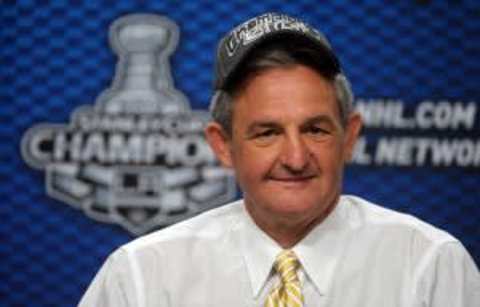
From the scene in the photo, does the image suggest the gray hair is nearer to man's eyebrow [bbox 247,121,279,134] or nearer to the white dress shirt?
man's eyebrow [bbox 247,121,279,134]

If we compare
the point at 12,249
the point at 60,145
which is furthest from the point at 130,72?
the point at 12,249

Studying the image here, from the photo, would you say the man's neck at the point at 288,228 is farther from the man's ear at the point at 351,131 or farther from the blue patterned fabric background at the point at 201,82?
the blue patterned fabric background at the point at 201,82

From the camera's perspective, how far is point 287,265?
41.2 inches

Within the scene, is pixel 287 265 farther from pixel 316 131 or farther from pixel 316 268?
pixel 316 131

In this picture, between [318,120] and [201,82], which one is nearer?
[318,120]

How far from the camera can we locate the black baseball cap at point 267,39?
972 millimetres

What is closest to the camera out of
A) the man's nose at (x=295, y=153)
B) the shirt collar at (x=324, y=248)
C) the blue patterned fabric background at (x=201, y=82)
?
the man's nose at (x=295, y=153)

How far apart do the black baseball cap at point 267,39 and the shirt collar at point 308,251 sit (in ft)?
0.77

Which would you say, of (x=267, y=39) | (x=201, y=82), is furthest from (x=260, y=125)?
(x=201, y=82)

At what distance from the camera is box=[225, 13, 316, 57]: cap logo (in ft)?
3.20

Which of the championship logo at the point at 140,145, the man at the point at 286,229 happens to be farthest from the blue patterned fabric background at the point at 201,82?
the man at the point at 286,229

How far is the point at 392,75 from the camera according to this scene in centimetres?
168

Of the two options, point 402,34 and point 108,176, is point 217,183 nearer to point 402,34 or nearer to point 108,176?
point 108,176

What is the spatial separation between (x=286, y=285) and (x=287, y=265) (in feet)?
0.10
